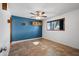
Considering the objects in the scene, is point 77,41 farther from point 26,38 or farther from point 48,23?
point 26,38

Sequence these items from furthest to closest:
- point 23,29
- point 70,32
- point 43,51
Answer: point 23,29
point 70,32
point 43,51

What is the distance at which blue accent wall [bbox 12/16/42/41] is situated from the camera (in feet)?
17.3

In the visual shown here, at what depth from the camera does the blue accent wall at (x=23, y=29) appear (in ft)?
17.3

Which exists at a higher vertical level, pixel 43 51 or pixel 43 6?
pixel 43 6

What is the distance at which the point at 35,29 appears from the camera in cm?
687

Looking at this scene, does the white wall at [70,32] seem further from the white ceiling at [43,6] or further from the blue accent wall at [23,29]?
the blue accent wall at [23,29]

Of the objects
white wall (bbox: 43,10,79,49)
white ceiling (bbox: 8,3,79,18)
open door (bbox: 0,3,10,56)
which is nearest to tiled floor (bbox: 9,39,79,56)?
white wall (bbox: 43,10,79,49)

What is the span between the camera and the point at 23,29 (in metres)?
5.91

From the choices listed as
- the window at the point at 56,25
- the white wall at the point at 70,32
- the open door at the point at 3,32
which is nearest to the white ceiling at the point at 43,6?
the white wall at the point at 70,32

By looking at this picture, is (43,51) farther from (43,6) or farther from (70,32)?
(43,6)

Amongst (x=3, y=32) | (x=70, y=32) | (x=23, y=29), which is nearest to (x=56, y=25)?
(x=70, y=32)

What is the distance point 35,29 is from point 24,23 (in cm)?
136

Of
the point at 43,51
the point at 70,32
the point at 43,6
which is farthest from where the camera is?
the point at 70,32

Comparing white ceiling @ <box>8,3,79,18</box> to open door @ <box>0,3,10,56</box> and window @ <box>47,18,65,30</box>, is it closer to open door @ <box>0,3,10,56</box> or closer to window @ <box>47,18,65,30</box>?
open door @ <box>0,3,10,56</box>
